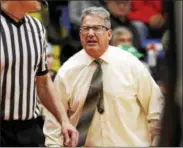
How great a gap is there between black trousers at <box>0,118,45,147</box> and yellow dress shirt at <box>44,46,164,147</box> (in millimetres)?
527

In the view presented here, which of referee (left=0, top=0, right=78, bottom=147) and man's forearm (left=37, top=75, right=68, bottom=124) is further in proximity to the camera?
man's forearm (left=37, top=75, right=68, bottom=124)

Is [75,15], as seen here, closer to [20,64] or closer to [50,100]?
[50,100]


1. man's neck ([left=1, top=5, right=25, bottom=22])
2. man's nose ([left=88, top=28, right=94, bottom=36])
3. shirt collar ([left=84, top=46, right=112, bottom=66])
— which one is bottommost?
shirt collar ([left=84, top=46, right=112, bottom=66])

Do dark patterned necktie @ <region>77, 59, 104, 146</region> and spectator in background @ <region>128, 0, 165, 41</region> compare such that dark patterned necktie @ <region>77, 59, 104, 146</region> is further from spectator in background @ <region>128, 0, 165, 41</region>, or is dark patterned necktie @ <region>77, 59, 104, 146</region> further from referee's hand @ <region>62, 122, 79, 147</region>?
spectator in background @ <region>128, 0, 165, 41</region>

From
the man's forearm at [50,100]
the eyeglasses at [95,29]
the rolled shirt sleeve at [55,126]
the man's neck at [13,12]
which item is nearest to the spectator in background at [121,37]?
the eyeglasses at [95,29]

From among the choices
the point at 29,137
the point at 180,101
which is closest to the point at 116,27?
the point at 29,137

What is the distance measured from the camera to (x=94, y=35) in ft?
10.9

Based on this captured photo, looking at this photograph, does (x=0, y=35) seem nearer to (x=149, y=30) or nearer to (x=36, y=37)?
(x=36, y=37)

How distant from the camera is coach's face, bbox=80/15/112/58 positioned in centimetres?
333

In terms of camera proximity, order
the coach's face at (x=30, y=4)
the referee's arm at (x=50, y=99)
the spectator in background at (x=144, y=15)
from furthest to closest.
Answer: the spectator in background at (x=144, y=15), the referee's arm at (x=50, y=99), the coach's face at (x=30, y=4)

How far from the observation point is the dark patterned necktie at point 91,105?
130 inches

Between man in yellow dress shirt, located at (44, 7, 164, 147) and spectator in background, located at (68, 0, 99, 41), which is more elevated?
spectator in background, located at (68, 0, 99, 41)

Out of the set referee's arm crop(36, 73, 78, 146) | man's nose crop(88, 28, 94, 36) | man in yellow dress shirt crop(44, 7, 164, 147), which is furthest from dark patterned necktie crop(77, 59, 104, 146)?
referee's arm crop(36, 73, 78, 146)

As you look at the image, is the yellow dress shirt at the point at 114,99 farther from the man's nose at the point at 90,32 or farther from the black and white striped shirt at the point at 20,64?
the black and white striped shirt at the point at 20,64
